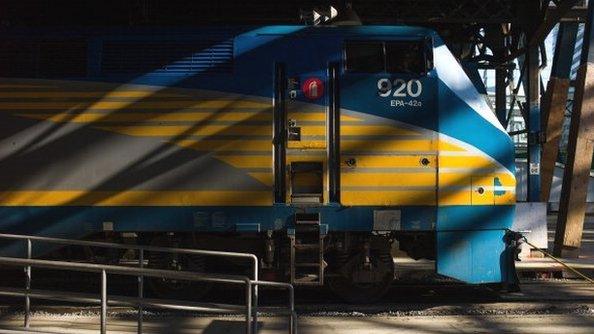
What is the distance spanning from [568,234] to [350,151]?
250 inches

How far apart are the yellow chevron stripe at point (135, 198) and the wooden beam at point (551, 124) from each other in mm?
9476

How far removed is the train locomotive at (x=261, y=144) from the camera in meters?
7.70

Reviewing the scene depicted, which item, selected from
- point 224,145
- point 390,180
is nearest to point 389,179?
point 390,180

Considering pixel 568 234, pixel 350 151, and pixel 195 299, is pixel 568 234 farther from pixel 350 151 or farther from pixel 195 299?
pixel 195 299

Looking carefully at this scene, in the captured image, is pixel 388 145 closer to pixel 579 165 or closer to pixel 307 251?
pixel 307 251

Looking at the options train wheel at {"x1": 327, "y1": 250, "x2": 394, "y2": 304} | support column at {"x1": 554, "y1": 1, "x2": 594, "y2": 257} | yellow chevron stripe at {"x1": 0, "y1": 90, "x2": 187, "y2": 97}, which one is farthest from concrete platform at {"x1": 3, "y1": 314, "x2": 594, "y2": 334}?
Answer: support column at {"x1": 554, "y1": 1, "x2": 594, "y2": 257}

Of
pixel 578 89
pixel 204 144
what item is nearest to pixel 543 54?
pixel 578 89

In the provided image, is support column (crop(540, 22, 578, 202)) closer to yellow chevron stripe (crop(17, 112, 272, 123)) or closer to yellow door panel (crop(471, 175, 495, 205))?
yellow door panel (crop(471, 175, 495, 205))

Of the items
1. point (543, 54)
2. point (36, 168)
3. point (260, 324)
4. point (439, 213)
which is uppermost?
point (543, 54)

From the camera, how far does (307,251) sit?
25.5ft

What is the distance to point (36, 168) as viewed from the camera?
→ 7703 mm

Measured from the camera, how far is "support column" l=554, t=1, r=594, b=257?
12.0 metres

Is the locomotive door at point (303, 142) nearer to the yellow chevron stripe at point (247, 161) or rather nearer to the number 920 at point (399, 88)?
the yellow chevron stripe at point (247, 161)

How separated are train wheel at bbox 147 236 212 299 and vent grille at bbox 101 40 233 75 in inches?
83.7
